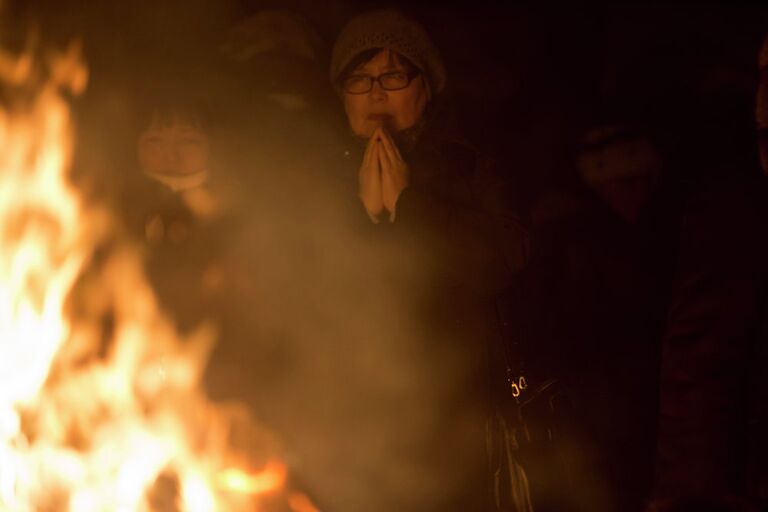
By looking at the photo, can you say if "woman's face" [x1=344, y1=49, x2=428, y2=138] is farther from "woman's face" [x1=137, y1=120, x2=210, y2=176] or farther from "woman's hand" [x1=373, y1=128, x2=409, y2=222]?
"woman's face" [x1=137, y1=120, x2=210, y2=176]

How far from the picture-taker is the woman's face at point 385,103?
9.75 ft

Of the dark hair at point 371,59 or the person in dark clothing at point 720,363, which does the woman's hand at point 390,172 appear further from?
the person in dark clothing at point 720,363

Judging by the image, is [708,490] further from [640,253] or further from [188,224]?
[188,224]

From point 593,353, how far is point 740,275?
1.99 ft

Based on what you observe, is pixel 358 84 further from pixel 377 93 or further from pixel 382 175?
pixel 382 175

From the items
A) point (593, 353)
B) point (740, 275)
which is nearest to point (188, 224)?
point (593, 353)

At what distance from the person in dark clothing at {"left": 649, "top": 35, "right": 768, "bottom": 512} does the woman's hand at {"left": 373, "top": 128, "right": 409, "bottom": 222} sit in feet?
3.58

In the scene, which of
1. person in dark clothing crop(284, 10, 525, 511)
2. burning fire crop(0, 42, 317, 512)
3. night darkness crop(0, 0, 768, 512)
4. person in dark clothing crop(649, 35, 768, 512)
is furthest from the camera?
burning fire crop(0, 42, 317, 512)

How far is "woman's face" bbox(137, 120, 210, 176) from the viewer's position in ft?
10.3

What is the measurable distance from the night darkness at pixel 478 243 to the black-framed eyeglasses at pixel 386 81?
0.13 ft

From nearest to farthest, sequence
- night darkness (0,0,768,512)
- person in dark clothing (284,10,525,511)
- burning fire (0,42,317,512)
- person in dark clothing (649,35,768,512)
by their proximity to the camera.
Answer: person in dark clothing (649,35,768,512) → night darkness (0,0,768,512) → person in dark clothing (284,10,525,511) → burning fire (0,42,317,512)

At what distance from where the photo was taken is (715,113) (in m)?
2.97

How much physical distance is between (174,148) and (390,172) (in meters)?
0.92

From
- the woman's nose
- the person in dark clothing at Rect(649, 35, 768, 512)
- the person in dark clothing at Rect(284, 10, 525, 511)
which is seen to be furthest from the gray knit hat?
the person in dark clothing at Rect(649, 35, 768, 512)
